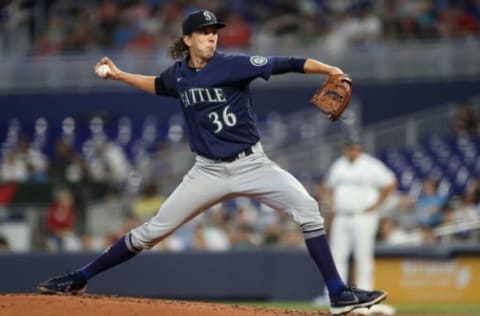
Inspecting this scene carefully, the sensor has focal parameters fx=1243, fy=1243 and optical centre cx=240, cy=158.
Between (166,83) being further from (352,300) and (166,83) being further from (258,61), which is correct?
(352,300)

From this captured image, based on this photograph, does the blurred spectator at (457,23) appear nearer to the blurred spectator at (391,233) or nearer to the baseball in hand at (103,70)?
the blurred spectator at (391,233)

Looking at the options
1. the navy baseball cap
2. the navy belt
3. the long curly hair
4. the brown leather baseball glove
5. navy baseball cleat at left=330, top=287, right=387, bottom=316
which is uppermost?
the navy baseball cap

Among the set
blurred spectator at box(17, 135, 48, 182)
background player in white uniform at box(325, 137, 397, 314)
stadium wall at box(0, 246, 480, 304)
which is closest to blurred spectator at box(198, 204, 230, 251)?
stadium wall at box(0, 246, 480, 304)

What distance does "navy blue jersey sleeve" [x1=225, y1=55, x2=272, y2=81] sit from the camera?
780cm

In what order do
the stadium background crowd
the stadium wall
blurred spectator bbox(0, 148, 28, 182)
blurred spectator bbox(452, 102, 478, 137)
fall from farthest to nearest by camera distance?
blurred spectator bbox(452, 102, 478, 137), blurred spectator bbox(0, 148, 28, 182), the stadium background crowd, the stadium wall

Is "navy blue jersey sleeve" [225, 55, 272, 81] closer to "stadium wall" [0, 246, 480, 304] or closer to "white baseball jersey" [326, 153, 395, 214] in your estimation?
"white baseball jersey" [326, 153, 395, 214]

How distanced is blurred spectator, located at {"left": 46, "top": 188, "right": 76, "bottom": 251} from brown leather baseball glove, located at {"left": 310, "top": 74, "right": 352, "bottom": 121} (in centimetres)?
754

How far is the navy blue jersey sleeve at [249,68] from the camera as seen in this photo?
7.80 meters

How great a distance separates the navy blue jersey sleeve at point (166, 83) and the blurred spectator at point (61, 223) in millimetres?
6939

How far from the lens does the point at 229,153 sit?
7891 millimetres

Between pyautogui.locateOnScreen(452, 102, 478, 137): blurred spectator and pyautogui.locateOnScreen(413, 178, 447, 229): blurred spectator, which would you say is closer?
pyautogui.locateOnScreen(413, 178, 447, 229): blurred spectator

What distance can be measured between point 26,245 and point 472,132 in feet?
23.3

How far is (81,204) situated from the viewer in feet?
52.1

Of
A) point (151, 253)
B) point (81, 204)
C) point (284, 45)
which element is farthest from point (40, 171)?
point (284, 45)
